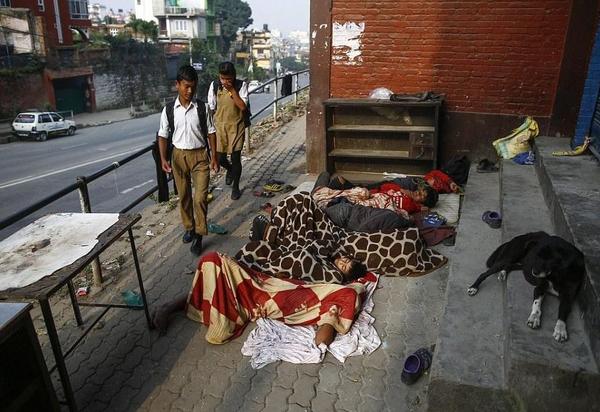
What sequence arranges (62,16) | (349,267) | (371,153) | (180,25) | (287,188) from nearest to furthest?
(349,267) < (287,188) < (371,153) < (62,16) < (180,25)

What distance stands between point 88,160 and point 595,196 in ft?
57.8

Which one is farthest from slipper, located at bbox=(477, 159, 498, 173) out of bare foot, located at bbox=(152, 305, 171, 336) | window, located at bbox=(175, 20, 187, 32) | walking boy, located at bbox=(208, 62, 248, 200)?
window, located at bbox=(175, 20, 187, 32)

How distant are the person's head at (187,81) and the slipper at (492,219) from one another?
3144mm

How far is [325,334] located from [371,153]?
14.2 feet

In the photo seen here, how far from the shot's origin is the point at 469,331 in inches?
117

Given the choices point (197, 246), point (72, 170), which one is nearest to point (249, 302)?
point (197, 246)

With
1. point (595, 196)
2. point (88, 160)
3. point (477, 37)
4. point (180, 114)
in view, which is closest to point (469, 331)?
point (595, 196)

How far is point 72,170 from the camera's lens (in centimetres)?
1612

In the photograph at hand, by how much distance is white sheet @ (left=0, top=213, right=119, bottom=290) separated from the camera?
257 centimetres

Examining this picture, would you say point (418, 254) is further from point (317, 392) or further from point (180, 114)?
point (180, 114)

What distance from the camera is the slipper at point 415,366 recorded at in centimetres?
303

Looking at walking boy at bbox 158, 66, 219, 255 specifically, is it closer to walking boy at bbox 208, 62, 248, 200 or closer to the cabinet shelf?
walking boy at bbox 208, 62, 248, 200

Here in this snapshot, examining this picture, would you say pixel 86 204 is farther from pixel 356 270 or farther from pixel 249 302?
pixel 356 270

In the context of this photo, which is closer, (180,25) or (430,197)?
(430,197)
